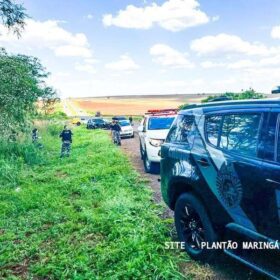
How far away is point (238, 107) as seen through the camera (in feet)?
13.6

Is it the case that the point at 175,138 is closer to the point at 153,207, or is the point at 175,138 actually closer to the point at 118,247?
the point at 118,247

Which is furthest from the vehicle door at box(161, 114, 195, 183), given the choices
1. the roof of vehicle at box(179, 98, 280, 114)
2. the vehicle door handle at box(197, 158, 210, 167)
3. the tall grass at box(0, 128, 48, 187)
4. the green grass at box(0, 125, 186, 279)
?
the tall grass at box(0, 128, 48, 187)

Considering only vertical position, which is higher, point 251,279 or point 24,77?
point 24,77

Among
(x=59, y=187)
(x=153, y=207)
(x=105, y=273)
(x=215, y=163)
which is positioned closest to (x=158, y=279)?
(x=105, y=273)

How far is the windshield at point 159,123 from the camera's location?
12781 mm

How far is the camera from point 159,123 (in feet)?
42.5

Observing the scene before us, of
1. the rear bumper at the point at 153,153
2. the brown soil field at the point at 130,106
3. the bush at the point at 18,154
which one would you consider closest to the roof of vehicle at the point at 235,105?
the rear bumper at the point at 153,153

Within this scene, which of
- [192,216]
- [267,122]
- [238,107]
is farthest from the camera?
[192,216]

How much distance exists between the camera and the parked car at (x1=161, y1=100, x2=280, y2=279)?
3.50 metres

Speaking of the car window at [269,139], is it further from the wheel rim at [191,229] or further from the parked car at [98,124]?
the parked car at [98,124]

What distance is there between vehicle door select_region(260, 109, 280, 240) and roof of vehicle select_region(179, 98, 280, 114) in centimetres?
13

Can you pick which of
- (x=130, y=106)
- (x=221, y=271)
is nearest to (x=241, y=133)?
(x=221, y=271)

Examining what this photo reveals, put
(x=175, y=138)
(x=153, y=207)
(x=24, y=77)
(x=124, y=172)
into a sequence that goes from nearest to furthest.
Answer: (x=175, y=138), (x=153, y=207), (x=124, y=172), (x=24, y=77)

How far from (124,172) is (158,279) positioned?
7.37 m
